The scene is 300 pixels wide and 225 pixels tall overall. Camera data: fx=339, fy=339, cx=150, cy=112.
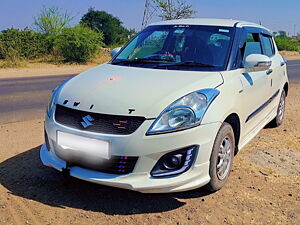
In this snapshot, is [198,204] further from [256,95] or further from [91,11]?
[91,11]

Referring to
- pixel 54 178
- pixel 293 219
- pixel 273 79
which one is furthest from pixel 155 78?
pixel 273 79

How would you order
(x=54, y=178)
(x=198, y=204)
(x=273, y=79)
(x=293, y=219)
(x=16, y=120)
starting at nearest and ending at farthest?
(x=293, y=219) → (x=198, y=204) → (x=54, y=178) → (x=273, y=79) → (x=16, y=120)

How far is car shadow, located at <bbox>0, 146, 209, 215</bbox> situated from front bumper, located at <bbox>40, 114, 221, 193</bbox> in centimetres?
33

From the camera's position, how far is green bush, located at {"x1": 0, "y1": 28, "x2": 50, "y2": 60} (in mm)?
23059

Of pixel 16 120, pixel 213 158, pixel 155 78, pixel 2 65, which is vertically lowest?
pixel 2 65

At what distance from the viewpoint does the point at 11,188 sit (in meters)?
3.48

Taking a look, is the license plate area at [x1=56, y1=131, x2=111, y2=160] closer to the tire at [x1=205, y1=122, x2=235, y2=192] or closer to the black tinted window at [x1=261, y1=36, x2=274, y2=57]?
the tire at [x1=205, y1=122, x2=235, y2=192]

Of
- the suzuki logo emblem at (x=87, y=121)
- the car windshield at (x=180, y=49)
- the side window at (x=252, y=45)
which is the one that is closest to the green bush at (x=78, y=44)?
the car windshield at (x=180, y=49)

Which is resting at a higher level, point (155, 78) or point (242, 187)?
point (155, 78)

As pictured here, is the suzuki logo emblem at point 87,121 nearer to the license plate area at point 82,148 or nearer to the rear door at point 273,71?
the license plate area at point 82,148

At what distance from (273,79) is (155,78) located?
2326 millimetres

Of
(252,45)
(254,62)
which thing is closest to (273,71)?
(252,45)

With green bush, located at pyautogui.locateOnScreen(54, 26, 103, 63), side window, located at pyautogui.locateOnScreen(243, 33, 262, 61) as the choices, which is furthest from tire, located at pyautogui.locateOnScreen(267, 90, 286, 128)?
green bush, located at pyautogui.locateOnScreen(54, 26, 103, 63)

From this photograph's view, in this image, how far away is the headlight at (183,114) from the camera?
2.88 meters
